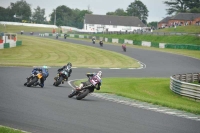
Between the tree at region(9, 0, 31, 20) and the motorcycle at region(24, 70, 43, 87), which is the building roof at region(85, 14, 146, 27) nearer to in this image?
the tree at region(9, 0, 31, 20)

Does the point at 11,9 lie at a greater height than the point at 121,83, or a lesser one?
greater

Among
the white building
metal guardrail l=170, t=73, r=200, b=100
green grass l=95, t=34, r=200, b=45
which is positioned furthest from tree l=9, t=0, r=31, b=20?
metal guardrail l=170, t=73, r=200, b=100

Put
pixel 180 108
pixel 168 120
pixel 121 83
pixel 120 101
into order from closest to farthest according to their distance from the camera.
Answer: pixel 168 120 < pixel 180 108 < pixel 120 101 < pixel 121 83

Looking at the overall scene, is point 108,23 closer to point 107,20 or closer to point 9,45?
point 107,20

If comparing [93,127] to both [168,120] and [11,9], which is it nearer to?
[168,120]

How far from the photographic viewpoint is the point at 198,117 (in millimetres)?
14164

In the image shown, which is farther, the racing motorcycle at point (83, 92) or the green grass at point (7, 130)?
the racing motorcycle at point (83, 92)

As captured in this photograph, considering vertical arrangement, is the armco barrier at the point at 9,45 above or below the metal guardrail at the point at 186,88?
above

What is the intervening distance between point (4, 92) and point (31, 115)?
16.7ft

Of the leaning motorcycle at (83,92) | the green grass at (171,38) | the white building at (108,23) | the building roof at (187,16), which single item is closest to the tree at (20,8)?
the green grass at (171,38)

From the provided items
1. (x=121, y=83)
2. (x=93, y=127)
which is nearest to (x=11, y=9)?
(x=121, y=83)

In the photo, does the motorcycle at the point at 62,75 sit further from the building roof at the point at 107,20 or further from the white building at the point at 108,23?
the building roof at the point at 107,20

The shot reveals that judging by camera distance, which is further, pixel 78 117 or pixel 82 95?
pixel 82 95

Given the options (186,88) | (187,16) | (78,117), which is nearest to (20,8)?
(187,16)
